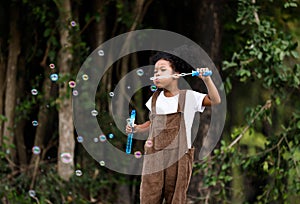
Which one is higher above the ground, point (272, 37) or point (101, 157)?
point (272, 37)

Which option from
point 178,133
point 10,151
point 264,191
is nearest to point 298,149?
point 264,191

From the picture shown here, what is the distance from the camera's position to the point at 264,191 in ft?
15.4

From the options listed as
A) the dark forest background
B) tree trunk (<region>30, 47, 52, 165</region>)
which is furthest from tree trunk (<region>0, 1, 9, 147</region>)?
tree trunk (<region>30, 47, 52, 165</region>)

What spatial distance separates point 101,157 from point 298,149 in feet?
5.75

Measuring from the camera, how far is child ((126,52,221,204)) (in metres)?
2.69

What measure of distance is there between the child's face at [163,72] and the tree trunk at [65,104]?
2.36 metres

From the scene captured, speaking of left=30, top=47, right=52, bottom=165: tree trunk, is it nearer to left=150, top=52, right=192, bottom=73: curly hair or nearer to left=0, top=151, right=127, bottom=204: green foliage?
left=0, top=151, right=127, bottom=204: green foliage

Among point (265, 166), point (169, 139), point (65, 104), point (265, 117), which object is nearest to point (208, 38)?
point (265, 117)

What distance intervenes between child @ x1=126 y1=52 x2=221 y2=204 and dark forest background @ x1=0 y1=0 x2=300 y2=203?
1.70 meters

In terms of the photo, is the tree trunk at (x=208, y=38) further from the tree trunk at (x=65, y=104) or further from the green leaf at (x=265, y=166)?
the tree trunk at (x=65, y=104)

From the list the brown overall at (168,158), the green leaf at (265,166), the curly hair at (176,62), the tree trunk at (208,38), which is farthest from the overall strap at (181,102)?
the tree trunk at (208,38)

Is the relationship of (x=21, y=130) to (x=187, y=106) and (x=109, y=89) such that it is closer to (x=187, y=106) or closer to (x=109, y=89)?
(x=109, y=89)

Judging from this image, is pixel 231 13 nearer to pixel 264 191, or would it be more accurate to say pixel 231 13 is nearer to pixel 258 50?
pixel 258 50

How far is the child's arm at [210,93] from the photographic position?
252 cm
